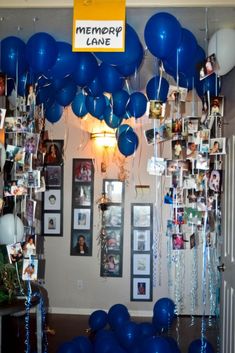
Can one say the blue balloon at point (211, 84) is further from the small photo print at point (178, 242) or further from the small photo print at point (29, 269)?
the small photo print at point (29, 269)

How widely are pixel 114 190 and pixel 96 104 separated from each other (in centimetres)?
188

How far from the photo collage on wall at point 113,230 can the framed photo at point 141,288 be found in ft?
0.68

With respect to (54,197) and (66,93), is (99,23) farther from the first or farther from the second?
(54,197)

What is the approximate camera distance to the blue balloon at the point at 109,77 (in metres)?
2.90

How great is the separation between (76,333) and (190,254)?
1604mm

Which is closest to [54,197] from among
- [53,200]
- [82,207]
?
[53,200]

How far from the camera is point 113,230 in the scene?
5.30m

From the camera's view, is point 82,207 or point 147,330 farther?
point 82,207

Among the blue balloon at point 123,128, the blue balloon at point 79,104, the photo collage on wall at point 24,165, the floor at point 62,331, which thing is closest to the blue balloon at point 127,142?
the blue balloon at point 123,128

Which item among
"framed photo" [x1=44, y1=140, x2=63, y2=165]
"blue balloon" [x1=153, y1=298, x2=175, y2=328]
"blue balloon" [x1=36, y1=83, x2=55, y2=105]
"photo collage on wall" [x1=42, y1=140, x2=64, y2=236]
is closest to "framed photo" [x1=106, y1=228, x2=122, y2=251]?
"photo collage on wall" [x1=42, y1=140, x2=64, y2=236]

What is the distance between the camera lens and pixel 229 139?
295 centimetres

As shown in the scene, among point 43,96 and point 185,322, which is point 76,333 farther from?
point 43,96

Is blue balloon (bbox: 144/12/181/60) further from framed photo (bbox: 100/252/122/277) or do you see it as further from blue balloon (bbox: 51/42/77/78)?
framed photo (bbox: 100/252/122/277)

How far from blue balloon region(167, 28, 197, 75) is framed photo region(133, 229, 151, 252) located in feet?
9.50
